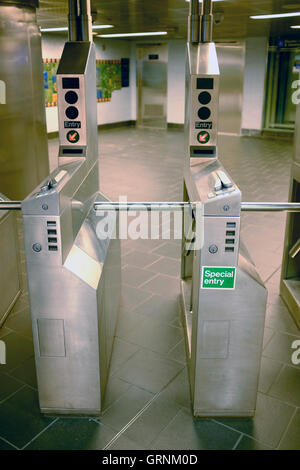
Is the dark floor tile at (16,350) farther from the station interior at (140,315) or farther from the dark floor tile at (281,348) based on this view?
the dark floor tile at (281,348)

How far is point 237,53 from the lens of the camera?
433 inches

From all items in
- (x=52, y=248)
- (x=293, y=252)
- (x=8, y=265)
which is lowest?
(x=8, y=265)

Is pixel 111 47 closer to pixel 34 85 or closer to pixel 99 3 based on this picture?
pixel 99 3

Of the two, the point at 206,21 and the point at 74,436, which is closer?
the point at 74,436

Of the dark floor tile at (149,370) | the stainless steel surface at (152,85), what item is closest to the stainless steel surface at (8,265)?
the dark floor tile at (149,370)

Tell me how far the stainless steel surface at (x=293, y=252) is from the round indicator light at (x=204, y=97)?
0.82 m

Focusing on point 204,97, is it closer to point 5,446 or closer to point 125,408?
point 125,408

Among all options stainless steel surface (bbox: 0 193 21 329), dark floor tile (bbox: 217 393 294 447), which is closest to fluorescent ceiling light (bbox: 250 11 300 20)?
stainless steel surface (bbox: 0 193 21 329)

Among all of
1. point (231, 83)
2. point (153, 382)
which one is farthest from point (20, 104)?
point (231, 83)

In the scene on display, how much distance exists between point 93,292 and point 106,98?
35.8ft

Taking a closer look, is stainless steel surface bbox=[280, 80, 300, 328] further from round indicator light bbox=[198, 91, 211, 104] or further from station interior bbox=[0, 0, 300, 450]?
round indicator light bbox=[198, 91, 211, 104]

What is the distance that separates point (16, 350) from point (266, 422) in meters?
1.48

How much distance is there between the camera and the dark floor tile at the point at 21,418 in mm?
2053

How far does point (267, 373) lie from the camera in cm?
252
